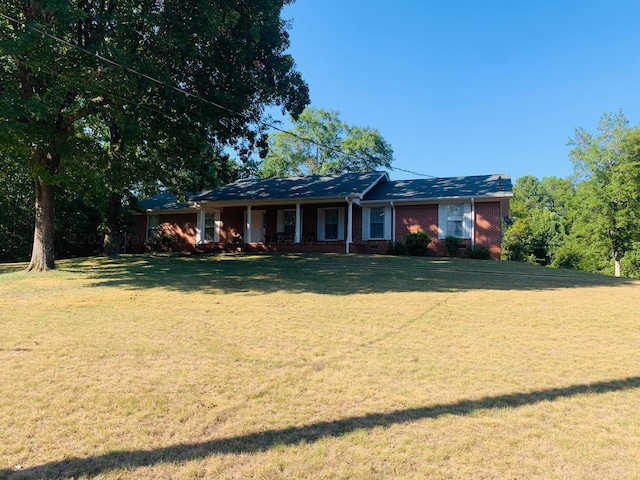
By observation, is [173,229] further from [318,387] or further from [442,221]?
[318,387]

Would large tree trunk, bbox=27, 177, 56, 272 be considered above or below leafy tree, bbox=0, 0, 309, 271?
below

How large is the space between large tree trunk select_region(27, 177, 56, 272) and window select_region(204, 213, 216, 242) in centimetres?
1042

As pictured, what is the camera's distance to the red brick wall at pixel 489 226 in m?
18.6

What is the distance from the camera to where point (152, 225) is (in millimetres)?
25531

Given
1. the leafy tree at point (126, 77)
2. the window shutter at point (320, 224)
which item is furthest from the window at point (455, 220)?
the leafy tree at point (126, 77)

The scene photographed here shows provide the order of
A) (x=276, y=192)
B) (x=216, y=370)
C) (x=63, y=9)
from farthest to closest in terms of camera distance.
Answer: (x=276, y=192) < (x=63, y=9) < (x=216, y=370)

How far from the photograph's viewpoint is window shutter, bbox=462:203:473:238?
19078 millimetres

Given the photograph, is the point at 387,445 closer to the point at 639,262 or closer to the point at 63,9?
the point at 63,9

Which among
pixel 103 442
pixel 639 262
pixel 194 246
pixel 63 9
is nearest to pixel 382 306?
pixel 103 442

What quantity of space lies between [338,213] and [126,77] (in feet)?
40.4

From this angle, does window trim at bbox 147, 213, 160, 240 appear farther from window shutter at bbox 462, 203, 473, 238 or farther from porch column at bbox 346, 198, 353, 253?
window shutter at bbox 462, 203, 473, 238

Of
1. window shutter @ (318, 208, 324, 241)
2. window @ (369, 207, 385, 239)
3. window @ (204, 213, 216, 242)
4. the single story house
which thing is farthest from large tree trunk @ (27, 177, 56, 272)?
window @ (369, 207, 385, 239)

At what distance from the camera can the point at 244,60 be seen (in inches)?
524

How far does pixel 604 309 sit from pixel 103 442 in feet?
29.2
